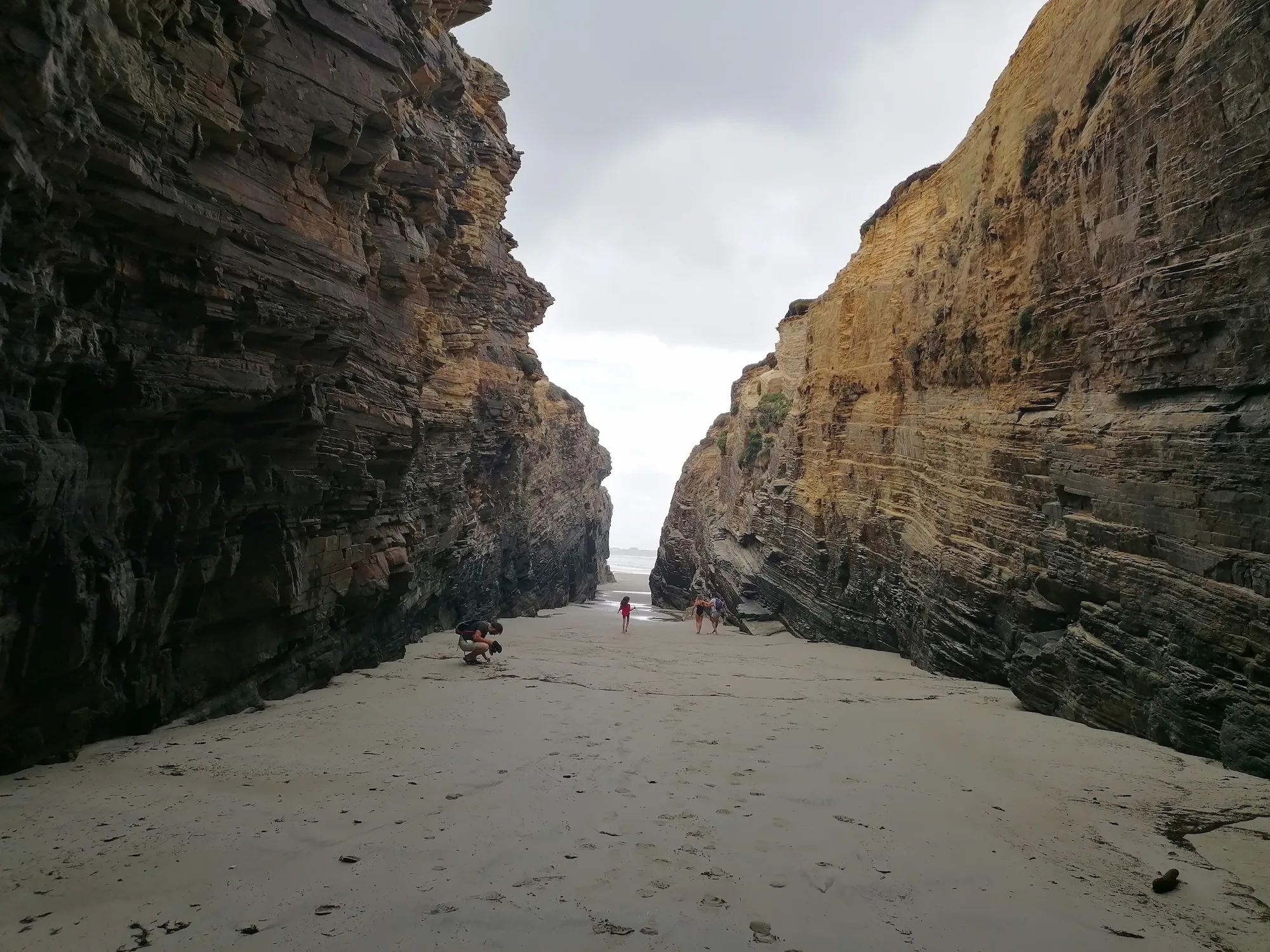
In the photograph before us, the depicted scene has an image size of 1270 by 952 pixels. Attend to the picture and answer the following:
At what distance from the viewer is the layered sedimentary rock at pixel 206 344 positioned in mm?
5523

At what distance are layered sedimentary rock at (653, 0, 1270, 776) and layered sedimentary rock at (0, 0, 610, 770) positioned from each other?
1039cm

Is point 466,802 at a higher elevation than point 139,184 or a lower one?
lower

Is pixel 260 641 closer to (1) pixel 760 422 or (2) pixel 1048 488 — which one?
(2) pixel 1048 488

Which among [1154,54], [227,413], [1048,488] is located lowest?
[1048,488]

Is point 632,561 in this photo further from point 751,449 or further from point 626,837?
point 626,837

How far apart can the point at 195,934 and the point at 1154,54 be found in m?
12.4

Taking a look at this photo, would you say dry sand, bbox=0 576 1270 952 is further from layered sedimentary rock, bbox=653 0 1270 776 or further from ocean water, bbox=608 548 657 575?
ocean water, bbox=608 548 657 575

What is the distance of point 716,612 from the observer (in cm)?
2489

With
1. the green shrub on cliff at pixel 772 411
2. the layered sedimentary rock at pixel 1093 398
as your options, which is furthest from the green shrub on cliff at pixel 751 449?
the layered sedimentary rock at pixel 1093 398

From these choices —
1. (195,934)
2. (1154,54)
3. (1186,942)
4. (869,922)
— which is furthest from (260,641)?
(1154,54)

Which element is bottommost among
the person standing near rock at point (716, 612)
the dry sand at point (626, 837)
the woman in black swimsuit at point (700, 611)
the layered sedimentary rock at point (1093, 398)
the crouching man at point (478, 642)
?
the person standing near rock at point (716, 612)

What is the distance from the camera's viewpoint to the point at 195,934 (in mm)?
3434

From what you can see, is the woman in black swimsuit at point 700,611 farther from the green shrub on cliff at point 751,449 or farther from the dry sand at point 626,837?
the dry sand at point 626,837

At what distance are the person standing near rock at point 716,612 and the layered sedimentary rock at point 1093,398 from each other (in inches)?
192
